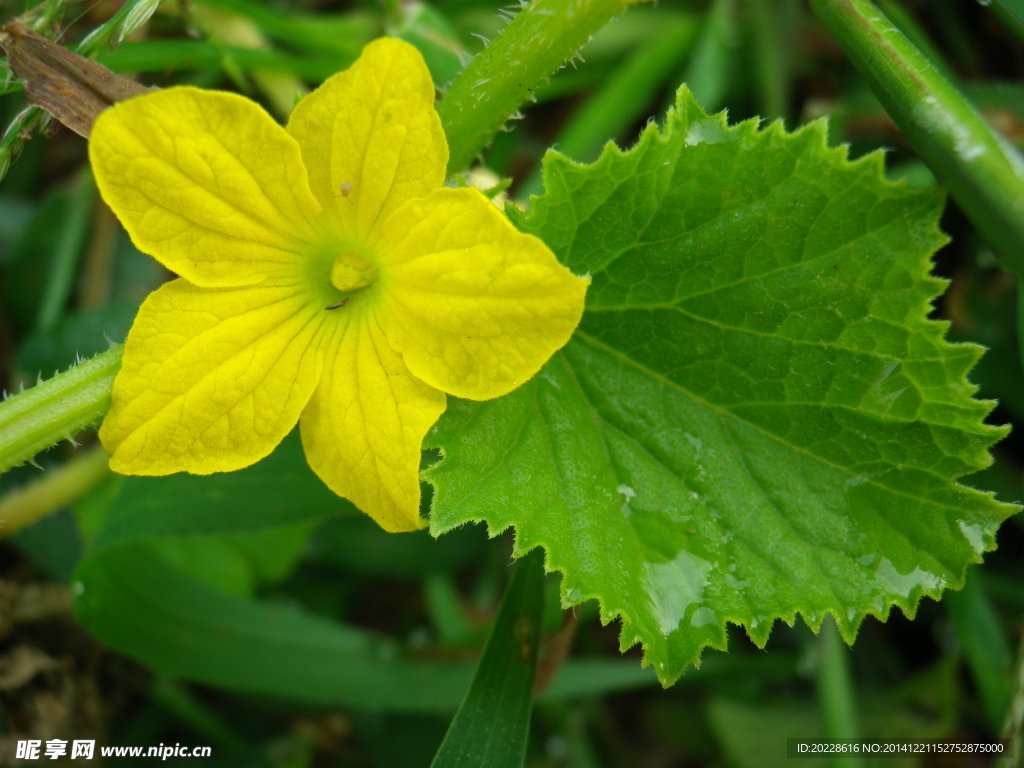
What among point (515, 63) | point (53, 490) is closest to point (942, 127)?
point (515, 63)

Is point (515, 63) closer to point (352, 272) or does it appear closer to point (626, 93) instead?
point (352, 272)

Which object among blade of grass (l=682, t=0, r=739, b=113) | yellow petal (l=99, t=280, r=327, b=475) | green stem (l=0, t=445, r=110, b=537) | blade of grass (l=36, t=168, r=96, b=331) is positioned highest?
blade of grass (l=682, t=0, r=739, b=113)

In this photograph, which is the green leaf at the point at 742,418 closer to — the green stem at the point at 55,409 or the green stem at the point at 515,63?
the green stem at the point at 515,63

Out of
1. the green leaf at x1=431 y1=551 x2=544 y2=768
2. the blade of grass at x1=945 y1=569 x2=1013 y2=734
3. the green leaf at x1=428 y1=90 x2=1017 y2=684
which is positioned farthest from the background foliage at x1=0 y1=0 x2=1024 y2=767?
the green leaf at x1=428 y1=90 x2=1017 y2=684

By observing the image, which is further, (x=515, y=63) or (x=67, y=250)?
(x=67, y=250)

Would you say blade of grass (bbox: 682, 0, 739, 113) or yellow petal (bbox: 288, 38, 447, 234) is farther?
blade of grass (bbox: 682, 0, 739, 113)

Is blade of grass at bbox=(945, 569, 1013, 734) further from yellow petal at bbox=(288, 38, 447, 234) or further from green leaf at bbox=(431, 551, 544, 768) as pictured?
yellow petal at bbox=(288, 38, 447, 234)
